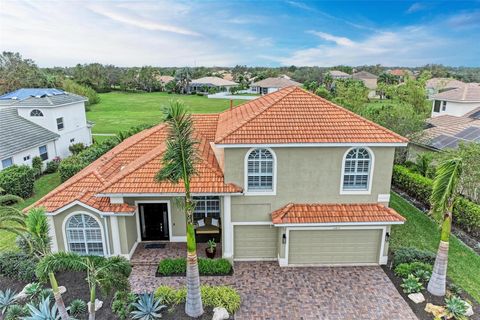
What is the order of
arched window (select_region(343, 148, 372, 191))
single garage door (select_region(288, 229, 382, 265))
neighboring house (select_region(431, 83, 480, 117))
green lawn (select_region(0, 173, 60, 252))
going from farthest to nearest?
neighboring house (select_region(431, 83, 480, 117))
green lawn (select_region(0, 173, 60, 252))
single garage door (select_region(288, 229, 382, 265))
arched window (select_region(343, 148, 372, 191))

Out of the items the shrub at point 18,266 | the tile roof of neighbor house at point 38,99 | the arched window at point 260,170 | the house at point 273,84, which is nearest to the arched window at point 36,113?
the tile roof of neighbor house at point 38,99

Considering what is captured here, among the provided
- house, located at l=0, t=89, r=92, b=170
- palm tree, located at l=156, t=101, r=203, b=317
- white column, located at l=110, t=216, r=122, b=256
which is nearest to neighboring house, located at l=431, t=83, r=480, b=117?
palm tree, located at l=156, t=101, r=203, b=317

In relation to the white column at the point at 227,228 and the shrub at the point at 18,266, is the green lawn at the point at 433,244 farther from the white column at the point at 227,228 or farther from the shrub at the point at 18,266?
the shrub at the point at 18,266

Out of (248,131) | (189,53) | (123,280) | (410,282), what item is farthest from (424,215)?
(189,53)

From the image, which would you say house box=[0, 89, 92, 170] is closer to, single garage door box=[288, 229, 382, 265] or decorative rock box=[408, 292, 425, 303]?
single garage door box=[288, 229, 382, 265]

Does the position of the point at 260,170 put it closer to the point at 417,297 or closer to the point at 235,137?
the point at 235,137

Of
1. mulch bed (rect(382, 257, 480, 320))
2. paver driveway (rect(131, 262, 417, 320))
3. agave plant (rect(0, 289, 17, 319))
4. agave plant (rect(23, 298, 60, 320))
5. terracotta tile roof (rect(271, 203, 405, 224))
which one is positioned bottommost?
paver driveway (rect(131, 262, 417, 320))

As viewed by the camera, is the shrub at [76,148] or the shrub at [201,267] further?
the shrub at [76,148]

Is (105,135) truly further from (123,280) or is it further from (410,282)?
(410,282)
